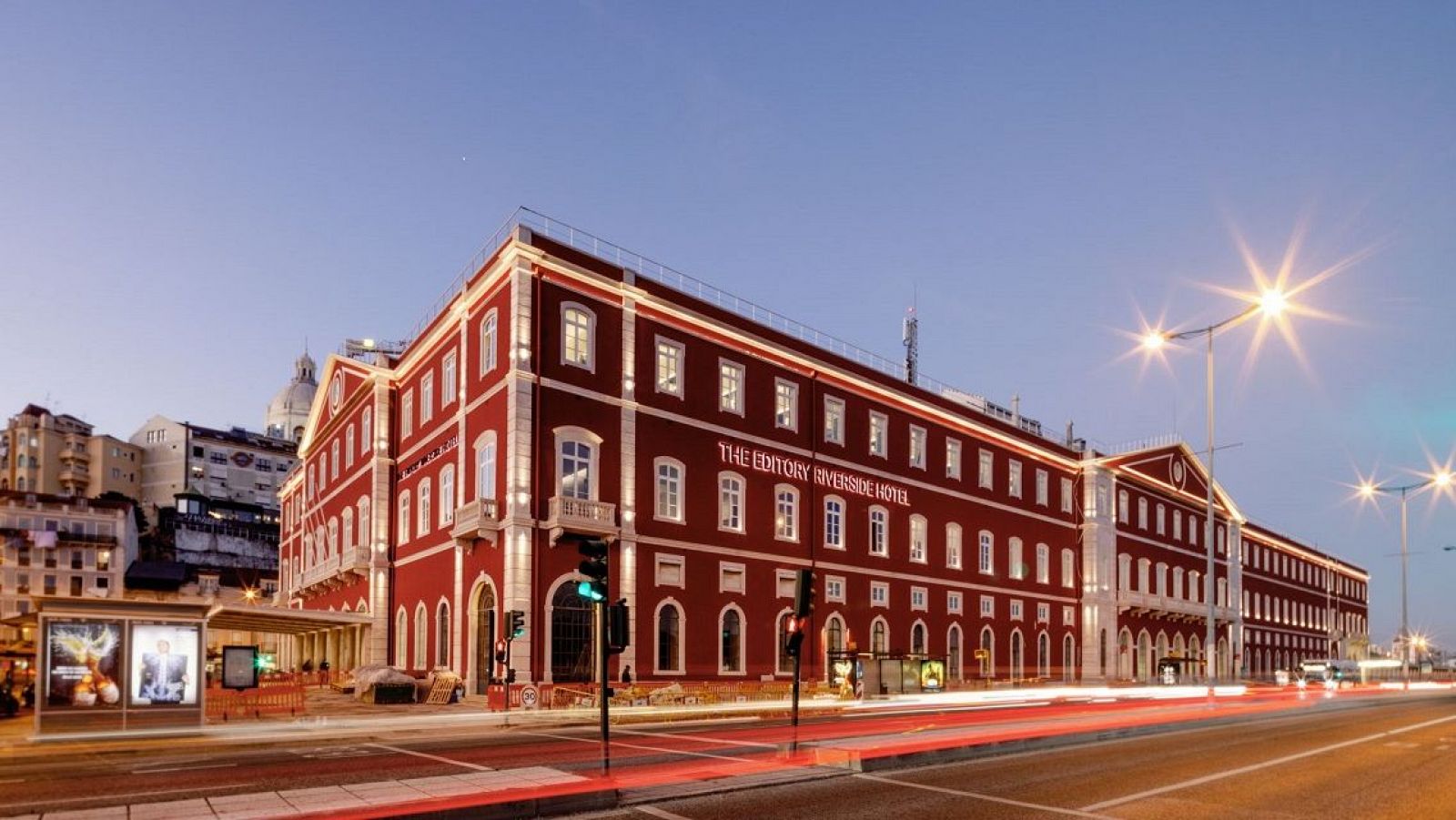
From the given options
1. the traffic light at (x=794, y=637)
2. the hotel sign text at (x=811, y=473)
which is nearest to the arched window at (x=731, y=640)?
the hotel sign text at (x=811, y=473)

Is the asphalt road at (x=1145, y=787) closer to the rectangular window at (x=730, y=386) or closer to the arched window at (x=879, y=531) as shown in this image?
the rectangular window at (x=730, y=386)

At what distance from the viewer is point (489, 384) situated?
122 feet

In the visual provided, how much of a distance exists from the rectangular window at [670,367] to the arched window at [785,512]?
699cm

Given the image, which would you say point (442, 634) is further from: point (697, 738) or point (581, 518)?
point (697, 738)

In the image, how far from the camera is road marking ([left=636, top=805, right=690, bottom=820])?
11931 millimetres

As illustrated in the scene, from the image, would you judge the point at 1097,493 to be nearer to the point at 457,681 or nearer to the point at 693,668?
the point at 693,668

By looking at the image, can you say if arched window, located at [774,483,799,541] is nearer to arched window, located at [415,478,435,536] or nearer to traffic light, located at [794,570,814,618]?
arched window, located at [415,478,435,536]

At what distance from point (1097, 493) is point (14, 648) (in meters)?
57.3

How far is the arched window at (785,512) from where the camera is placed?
44094 millimetres

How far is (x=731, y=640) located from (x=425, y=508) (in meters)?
13.7

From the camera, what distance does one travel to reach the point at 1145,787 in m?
14.8

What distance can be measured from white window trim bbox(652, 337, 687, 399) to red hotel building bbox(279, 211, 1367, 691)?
0.26 feet

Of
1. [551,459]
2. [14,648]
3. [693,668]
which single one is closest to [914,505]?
[693,668]

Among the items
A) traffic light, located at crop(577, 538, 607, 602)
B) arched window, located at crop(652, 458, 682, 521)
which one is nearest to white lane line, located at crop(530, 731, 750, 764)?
traffic light, located at crop(577, 538, 607, 602)
